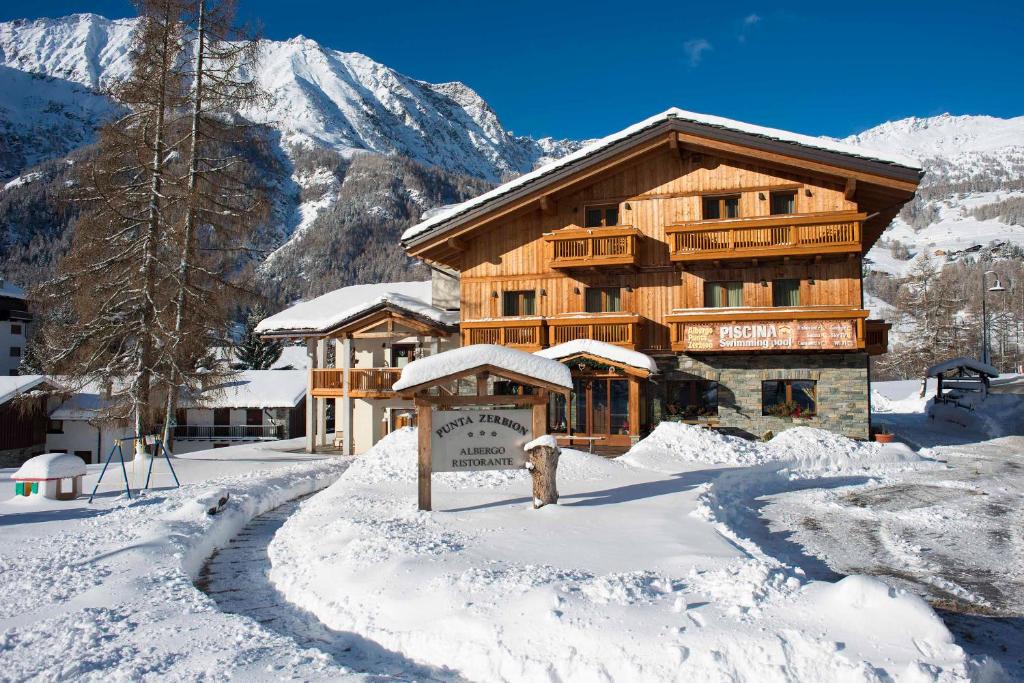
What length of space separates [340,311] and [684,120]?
50.0ft

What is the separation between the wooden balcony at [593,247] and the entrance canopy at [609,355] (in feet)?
9.71

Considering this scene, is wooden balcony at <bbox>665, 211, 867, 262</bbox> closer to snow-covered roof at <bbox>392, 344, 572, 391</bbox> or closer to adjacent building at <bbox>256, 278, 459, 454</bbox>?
adjacent building at <bbox>256, 278, 459, 454</bbox>

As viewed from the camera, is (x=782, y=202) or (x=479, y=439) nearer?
(x=479, y=439)

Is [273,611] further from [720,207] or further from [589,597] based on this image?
[720,207]

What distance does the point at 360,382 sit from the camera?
89.2ft

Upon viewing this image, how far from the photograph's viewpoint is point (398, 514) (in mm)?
12352

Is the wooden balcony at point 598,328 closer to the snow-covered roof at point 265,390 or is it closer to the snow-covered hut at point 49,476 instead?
the snow-covered hut at point 49,476

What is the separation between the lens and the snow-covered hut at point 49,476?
48.4 feet

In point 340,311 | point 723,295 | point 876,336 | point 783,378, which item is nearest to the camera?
point 783,378

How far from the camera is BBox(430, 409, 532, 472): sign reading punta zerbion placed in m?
12.8

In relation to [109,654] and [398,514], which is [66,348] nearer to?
[398,514]

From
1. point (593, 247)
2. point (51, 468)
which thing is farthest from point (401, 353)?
point (51, 468)

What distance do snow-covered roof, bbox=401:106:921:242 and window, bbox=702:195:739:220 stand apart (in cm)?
252

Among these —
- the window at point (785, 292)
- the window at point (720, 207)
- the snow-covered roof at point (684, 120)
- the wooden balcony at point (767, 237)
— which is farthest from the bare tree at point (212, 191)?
the window at point (785, 292)
